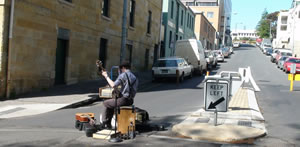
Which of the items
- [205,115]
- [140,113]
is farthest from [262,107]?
[140,113]

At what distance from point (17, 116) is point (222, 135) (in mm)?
6003

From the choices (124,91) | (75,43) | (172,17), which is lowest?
(124,91)

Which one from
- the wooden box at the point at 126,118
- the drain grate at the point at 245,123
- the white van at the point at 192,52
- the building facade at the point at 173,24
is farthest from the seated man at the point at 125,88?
the building facade at the point at 173,24

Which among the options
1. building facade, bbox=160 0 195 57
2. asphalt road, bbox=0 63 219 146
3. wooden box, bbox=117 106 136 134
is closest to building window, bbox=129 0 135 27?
Answer: building facade, bbox=160 0 195 57

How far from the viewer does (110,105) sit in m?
6.99

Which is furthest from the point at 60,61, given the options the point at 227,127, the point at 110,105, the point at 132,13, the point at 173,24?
the point at 173,24

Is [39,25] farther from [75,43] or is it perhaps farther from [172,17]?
[172,17]

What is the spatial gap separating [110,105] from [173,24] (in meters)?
31.6

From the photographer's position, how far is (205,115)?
9250 millimetres

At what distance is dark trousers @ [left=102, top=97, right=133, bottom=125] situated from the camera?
6934mm

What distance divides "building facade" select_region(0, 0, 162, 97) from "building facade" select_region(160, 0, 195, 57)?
998 cm

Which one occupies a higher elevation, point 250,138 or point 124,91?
point 124,91

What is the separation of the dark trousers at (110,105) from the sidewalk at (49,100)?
3.81 meters

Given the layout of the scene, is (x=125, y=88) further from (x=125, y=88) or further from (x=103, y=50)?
(x=103, y=50)
